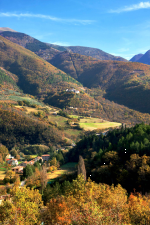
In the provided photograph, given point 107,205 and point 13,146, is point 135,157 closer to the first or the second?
point 107,205

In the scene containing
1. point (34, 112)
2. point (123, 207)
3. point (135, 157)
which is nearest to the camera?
point (123, 207)

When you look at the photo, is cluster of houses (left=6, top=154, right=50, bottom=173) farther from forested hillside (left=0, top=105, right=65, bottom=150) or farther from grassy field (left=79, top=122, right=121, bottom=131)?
grassy field (left=79, top=122, right=121, bottom=131)

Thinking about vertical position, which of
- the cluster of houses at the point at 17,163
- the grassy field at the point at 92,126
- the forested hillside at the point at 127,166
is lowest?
the cluster of houses at the point at 17,163

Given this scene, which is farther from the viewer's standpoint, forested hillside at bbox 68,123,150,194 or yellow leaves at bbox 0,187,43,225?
forested hillside at bbox 68,123,150,194

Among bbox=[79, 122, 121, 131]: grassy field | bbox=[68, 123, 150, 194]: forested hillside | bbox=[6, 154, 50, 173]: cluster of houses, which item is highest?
bbox=[68, 123, 150, 194]: forested hillside

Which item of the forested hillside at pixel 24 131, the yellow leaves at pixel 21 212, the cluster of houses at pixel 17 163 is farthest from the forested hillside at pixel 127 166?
the forested hillside at pixel 24 131

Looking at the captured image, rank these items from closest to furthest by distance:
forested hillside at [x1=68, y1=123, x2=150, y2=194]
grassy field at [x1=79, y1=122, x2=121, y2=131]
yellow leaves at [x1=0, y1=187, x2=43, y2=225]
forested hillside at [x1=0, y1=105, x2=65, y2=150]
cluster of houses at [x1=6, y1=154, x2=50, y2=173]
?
1. yellow leaves at [x1=0, y1=187, x2=43, y2=225]
2. forested hillside at [x1=68, y1=123, x2=150, y2=194]
3. cluster of houses at [x1=6, y1=154, x2=50, y2=173]
4. forested hillside at [x1=0, y1=105, x2=65, y2=150]
5. grassy field at [x1=79, y1=122, x2=121, y2=131]

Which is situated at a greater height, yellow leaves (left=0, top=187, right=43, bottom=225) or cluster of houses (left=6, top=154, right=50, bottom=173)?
yellow leaves (left=0, top=187, right=43, bottom=225)

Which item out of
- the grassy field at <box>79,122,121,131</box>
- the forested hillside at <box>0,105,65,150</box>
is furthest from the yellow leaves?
the grassy field at <box>79,122,121,131</box>

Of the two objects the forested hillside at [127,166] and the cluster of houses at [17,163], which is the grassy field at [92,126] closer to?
the cluster of houses at [17,163]

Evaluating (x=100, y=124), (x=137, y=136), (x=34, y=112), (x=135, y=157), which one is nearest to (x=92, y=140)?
(x=137, y=136)

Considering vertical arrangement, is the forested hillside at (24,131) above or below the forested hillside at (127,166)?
below
